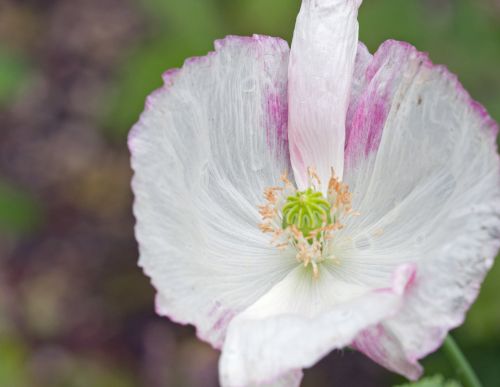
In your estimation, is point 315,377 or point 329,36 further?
point 315,377

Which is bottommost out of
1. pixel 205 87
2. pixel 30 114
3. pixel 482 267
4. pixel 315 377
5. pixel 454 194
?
pixel 315 377

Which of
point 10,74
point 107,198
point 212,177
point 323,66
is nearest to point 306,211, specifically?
point 212,177

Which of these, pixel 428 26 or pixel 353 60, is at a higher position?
pixel 428 26

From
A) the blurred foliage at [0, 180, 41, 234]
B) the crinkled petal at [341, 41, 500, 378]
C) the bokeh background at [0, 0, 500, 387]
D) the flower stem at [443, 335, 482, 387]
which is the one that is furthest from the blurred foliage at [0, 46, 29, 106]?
the flower stem at [443, 335, 482, 387]

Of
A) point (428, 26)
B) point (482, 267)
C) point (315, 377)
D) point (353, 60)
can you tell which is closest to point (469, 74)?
point (428, 26)

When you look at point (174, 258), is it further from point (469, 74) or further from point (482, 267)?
point (469, 74)

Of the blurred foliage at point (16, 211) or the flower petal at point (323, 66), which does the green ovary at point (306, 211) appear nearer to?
the flower petal at point (323, 66)

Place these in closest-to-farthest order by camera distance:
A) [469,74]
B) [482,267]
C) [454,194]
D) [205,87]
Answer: [482,267]
[454,194]
[205,87]
[469,74]
